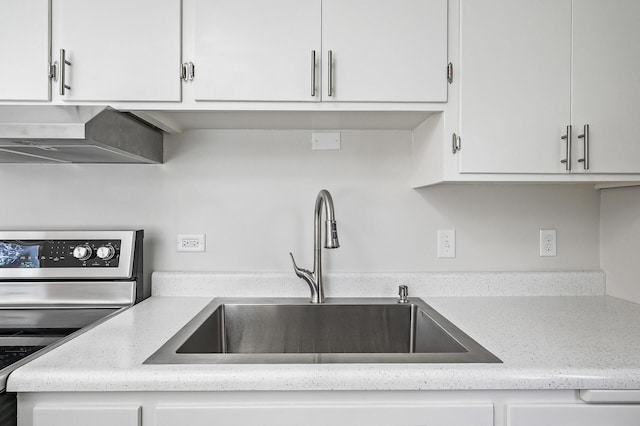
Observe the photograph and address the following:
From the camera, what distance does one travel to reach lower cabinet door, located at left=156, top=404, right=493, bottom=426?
0.89 meters

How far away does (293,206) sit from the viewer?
1.64 metres

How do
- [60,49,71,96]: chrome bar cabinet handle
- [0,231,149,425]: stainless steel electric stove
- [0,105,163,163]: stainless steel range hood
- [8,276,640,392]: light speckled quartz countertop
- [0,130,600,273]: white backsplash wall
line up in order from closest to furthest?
[8,276,640,392]: light speckled quartz countertop, [0,105,163,163]: stainless steel range hood, [60,49,71,96]: chrome bar cabinet handle, [0,231,149,425]: stainless steel electric stove, [0,130,600,273]: white backsplash wall

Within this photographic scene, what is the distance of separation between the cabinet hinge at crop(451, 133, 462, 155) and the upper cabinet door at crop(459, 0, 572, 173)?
2cm

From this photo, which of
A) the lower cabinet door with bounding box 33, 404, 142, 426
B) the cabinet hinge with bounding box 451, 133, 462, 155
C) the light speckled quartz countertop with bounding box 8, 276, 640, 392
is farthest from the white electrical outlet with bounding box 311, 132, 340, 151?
the lower cabinet door with bounding box 33, 404, 142, 426

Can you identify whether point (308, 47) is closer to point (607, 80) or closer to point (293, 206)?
point (293, 206)

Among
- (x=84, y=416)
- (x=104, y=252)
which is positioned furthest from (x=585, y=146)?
(x=104, y=252)

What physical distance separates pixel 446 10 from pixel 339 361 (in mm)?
1124

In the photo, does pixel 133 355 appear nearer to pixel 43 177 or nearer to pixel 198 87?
pixel 198 87

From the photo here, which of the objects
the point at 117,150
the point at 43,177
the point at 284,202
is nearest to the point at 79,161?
the point at 43,177

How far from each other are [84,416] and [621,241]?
6.07ft

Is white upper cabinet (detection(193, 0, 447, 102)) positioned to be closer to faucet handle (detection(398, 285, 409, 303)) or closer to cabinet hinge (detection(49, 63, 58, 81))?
cabinet hinge (detection(49, 63, 58, 81))

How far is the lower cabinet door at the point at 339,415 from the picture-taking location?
2.92 ft

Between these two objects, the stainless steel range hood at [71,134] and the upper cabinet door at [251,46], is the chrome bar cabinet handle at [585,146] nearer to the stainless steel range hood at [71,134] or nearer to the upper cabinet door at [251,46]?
the upper cabinet door at [251,46]

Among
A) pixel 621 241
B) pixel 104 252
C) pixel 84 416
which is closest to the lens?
pixel 84 416
